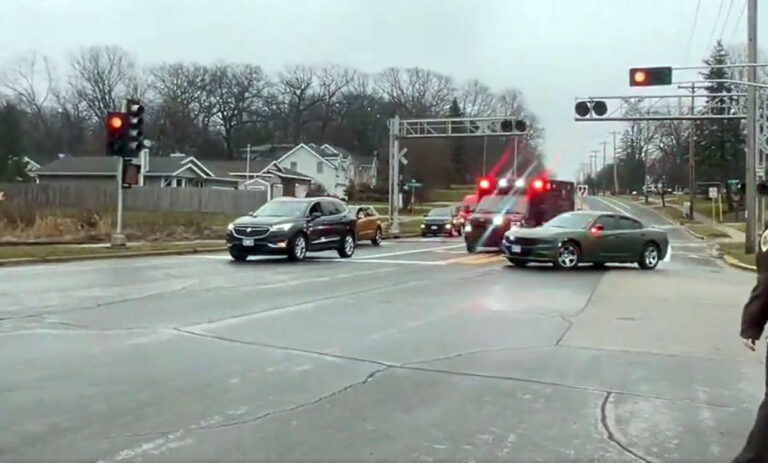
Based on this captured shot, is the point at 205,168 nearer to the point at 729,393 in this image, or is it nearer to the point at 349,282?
the point at 349,282

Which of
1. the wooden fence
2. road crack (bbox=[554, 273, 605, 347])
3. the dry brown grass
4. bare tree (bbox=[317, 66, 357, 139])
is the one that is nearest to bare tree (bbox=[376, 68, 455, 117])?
bare tree (bbox=[317, 66, 357, 139])

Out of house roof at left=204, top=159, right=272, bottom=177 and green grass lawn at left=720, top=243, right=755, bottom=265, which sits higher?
house roof at left=204, top=159, right=272, bottom=177

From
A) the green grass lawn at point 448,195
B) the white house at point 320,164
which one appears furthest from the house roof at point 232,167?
the green grass lawn at point 448,195

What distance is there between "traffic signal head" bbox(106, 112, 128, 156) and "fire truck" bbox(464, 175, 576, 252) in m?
10.8

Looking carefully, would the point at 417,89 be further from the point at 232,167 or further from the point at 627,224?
the point at 627,224

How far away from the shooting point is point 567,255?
20500 millimetres

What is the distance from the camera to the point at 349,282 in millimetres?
16016

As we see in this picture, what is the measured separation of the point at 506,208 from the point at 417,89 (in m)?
93.3

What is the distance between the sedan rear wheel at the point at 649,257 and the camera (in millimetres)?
21472

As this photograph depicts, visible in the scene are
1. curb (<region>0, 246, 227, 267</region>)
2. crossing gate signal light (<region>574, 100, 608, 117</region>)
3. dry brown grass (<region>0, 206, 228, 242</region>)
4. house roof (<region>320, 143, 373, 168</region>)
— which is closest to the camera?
curb (<region>0, 246, 227, 267</region>)

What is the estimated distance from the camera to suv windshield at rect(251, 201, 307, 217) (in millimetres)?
22312

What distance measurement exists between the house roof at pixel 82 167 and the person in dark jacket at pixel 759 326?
74.2 metres

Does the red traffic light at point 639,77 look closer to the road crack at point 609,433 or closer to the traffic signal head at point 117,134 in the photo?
the traffic signal head at point 117,134

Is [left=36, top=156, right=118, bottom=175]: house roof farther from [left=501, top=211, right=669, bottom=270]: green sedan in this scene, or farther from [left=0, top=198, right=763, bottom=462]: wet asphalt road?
[left=0, top=198, right=763, bottom=462]: wet asphalt road
